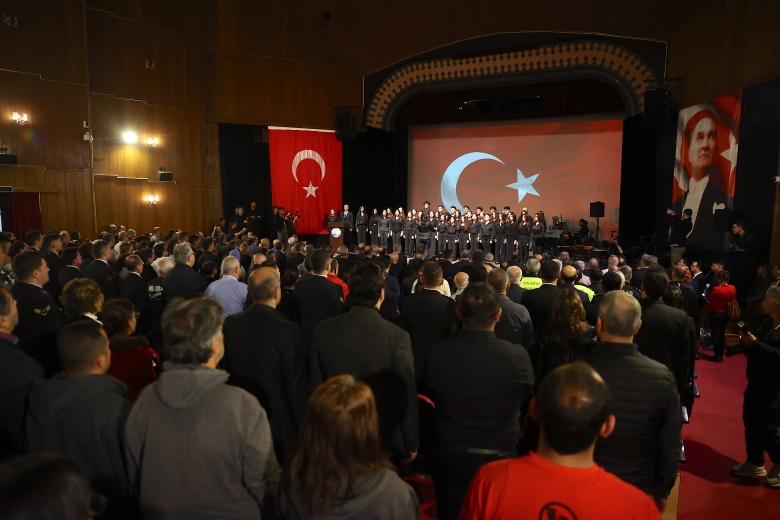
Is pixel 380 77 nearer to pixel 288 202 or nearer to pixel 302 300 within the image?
pixel 288 202

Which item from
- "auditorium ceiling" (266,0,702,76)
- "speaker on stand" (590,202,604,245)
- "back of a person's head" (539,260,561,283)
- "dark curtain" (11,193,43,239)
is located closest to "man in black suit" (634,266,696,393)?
"back of a person's head" (539,260,561,283)

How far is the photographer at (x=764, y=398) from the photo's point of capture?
3641mm

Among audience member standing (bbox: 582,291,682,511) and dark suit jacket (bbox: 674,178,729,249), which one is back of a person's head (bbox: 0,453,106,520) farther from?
dark suit jacket (bbox: 674,178,729,249)

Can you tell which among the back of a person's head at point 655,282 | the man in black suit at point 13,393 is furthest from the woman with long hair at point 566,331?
the man in black suit at point 13,393

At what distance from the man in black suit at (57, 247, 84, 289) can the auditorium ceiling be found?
35.9ft

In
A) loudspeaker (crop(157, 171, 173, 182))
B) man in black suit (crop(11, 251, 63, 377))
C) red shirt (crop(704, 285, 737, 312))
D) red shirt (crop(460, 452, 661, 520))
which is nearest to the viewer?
red shirt (crop(460, 452, 661, 520))

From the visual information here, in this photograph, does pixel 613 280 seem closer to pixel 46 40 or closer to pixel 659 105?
pixel 659 105

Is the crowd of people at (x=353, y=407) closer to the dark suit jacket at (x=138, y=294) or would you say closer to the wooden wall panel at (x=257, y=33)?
the dark suit jacket at (x=138, y=294)

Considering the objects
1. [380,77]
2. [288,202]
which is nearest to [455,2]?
[380,77]

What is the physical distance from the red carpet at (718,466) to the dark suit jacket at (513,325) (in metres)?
1.42

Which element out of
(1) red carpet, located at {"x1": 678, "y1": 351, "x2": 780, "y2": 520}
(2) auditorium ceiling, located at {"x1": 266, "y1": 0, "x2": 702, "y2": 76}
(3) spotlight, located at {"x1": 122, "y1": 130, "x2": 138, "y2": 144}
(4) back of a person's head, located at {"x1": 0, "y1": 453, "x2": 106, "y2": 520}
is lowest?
(1) red carpet, located at {"x1": 678, "y1": 351, "x2": 780, "y2": 520}

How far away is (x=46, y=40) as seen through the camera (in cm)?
1163

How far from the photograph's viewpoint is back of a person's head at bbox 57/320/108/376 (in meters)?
2.11

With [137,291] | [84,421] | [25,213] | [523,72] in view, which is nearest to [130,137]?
[25,213]
